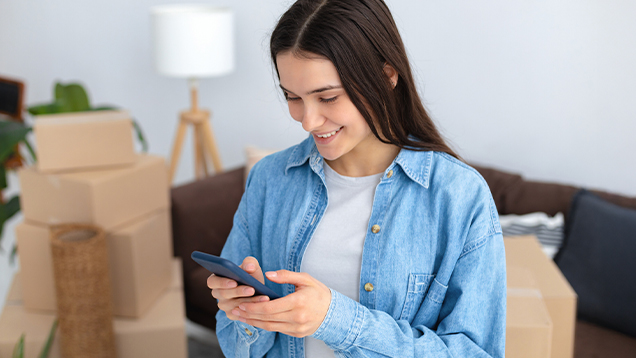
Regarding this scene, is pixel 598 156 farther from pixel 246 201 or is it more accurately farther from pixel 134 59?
pixel 134 59

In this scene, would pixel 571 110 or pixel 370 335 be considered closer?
pixel 370 335

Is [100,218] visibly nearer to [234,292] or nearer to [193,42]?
[193,42]

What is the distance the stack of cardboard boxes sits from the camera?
165cm

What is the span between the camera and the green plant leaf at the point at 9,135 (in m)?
1.87

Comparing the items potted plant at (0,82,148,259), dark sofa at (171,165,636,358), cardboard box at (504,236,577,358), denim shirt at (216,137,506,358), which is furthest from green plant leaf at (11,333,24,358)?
cardboard box at (504,236,577,358)

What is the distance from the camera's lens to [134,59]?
2.79m

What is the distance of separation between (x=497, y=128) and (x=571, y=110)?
0.30 meters

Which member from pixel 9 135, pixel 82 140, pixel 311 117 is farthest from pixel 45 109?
pixel 311 117

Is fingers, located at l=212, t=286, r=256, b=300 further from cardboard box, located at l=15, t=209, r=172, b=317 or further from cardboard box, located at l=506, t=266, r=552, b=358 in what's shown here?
cardboard box, located at l=15, t=209, r=172, b=317

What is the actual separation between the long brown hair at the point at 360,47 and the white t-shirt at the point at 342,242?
10cm

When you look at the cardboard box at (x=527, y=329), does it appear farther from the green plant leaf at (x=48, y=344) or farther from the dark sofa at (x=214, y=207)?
the green plant leaf at (x=48, y=344)

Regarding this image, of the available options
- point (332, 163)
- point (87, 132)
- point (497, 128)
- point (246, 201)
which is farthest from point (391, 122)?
point (497, 128)

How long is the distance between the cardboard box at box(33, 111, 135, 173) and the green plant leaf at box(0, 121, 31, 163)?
0.87 ft

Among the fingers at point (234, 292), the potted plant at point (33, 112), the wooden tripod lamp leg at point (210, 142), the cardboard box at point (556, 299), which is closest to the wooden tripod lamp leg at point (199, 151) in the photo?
the wooden tripod lamp leg at point (210, 142)
